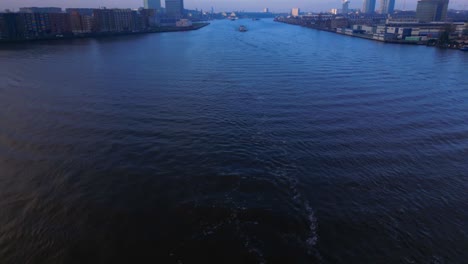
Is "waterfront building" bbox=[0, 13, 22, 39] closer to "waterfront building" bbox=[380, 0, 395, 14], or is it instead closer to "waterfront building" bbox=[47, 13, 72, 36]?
"waterfront building" bbox=[47, 13, 72, 36]

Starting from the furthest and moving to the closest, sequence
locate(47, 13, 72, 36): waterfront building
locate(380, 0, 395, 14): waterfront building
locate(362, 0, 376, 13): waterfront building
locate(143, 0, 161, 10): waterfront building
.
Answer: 1. locate(362, 0, 376, 13): waterfront building
2. locate(380, 0, 395, 14): waterfront building
3. locate(143, 0, 161, 10): waterfront building
4. locate(47, 13, 72, 36): waterfront building

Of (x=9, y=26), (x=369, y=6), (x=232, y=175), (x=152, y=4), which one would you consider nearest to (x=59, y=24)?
(x=9, y=26)

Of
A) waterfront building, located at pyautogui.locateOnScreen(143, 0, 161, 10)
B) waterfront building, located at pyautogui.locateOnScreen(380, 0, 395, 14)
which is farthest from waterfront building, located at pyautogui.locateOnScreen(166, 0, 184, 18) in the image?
waterfront building, located at pyautogui.locateOnScreen(380, 0, 395, 14)

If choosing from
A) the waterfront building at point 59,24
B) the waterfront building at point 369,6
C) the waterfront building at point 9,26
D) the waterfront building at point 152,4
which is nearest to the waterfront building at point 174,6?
the waterfront building at point 152,4

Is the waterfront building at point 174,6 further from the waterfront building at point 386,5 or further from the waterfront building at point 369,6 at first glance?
the waterfront building at point 369,6

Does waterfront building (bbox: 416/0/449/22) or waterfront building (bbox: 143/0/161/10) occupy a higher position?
waterfront building (bbox: 143/0/161/10)

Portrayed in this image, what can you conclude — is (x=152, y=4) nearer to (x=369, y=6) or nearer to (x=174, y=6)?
(x=174, y=6)
